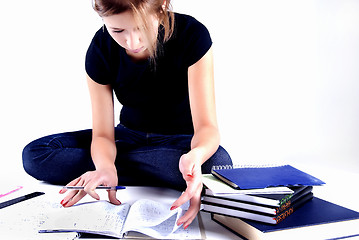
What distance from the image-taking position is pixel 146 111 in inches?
70.2

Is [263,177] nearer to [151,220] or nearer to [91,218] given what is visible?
[151,220]

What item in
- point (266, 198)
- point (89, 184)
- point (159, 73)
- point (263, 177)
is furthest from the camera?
point (159, 73)

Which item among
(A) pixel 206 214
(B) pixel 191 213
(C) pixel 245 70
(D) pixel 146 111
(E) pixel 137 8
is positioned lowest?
(A) pixel 206 214

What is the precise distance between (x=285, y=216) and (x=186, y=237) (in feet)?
0.94

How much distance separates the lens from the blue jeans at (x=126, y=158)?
1.60 meters

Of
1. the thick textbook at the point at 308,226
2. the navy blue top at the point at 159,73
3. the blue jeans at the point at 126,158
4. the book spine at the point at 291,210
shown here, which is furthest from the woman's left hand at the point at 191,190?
the navy blue top at the point at 159,73

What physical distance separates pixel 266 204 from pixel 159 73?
33.8 inches

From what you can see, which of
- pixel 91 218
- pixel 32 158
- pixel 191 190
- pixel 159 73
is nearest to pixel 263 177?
pixel 191 190

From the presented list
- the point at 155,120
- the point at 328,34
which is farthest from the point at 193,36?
the point at 328,34

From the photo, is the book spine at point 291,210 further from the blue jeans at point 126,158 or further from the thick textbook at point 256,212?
the blue jeans at point 126,158

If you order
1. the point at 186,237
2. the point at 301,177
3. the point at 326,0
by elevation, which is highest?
the point at 326,0

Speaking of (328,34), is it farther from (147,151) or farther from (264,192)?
(264,192)

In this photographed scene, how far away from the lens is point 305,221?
1017mm

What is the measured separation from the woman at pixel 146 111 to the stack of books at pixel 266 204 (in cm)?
25
